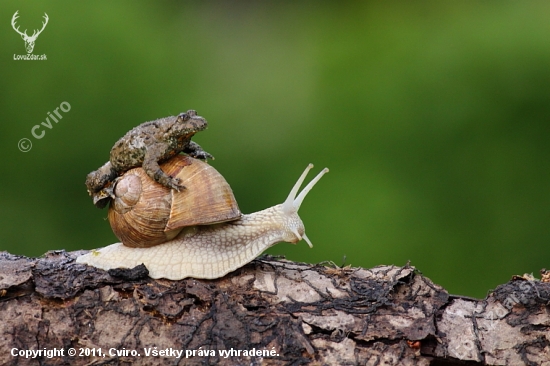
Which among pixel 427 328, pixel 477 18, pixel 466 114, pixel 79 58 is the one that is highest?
pixel 477 18

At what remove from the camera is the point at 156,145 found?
3.15m

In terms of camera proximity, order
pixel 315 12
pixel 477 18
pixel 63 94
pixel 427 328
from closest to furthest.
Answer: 1. pixel 427 328
2. pixel 63 94
3. pixel 477 18
4. pixel 315 12

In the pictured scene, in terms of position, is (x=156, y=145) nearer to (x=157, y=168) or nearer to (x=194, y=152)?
(x=157, y=168)

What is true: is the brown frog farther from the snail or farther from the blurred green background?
the blurred green background

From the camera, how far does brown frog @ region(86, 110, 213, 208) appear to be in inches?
122

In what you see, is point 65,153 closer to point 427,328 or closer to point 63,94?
point 63,94

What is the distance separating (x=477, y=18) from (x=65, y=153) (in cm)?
365

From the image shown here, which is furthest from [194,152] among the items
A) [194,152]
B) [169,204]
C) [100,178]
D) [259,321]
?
[259,321]

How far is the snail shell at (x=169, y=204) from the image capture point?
10.1 ft

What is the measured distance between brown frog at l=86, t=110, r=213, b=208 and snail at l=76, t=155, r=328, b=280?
49mm

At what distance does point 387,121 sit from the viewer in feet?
17.0

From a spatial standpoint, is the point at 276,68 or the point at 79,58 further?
the point at 276,68

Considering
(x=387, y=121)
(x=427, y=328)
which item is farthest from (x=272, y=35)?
(x=427, y=328)

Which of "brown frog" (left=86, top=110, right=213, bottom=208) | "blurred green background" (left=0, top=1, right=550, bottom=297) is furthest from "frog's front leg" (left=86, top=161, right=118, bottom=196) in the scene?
"blurred green background" (left=0, top=1, right=550, bottom=297)
